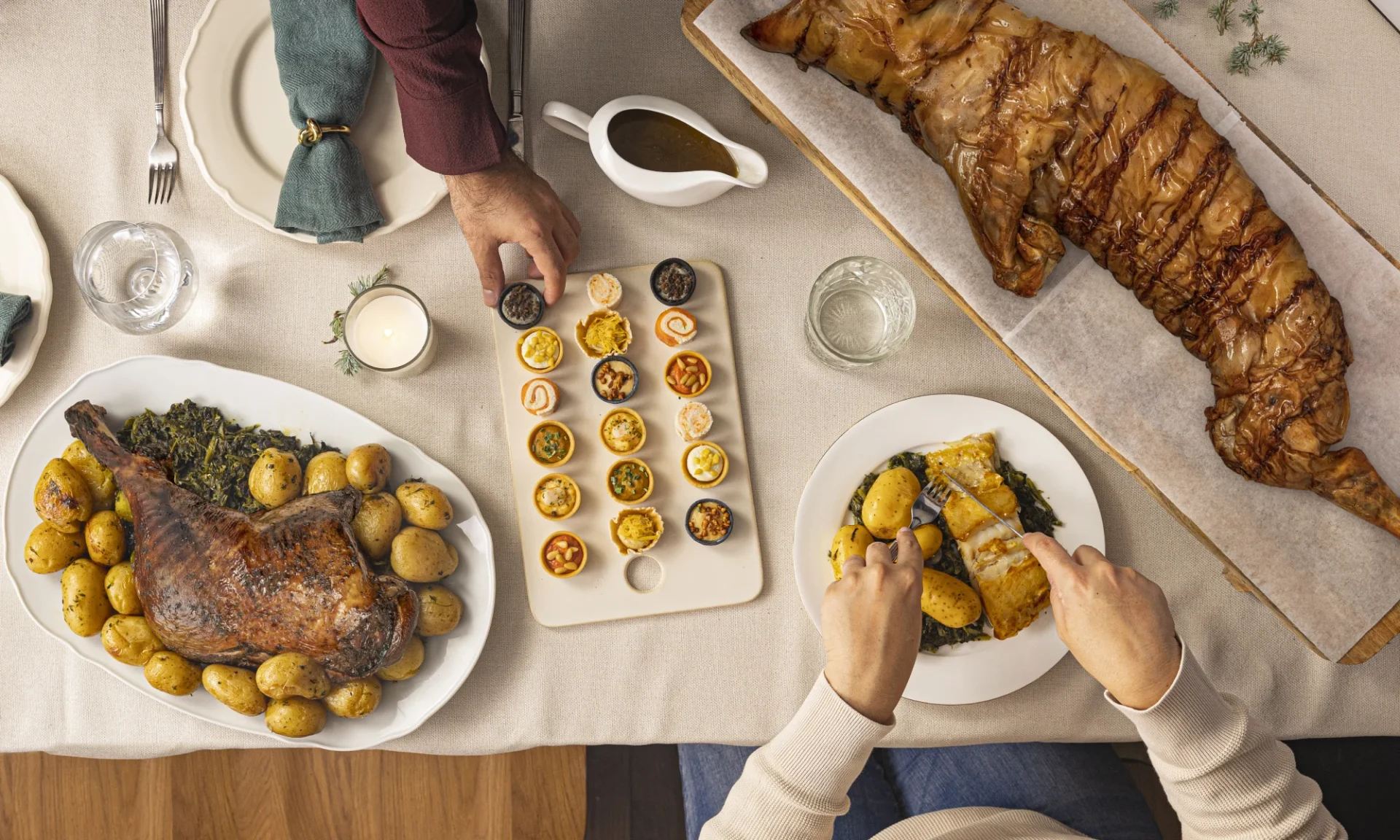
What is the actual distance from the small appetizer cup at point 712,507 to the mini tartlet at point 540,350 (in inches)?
16.0

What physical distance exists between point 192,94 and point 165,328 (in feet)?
1.56

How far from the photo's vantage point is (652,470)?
5.34ft

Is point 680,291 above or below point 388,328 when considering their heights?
above

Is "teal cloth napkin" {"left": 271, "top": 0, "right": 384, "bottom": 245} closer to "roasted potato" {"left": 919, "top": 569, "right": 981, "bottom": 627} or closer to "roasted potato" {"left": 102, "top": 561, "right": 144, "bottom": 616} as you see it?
"roasted potato" {"left": 102, "top": 561, "right": 144, "bottom": 616}

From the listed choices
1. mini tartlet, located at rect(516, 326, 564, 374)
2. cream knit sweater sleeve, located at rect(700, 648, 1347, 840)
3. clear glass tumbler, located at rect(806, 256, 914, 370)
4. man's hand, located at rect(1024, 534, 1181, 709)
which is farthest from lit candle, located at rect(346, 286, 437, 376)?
man's hand, located at rect(1024, 534, 1181, 709)

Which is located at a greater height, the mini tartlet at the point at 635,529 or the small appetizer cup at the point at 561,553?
the mini tartlet at the point at 635,529

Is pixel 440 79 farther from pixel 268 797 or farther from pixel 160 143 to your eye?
pixel 268 797

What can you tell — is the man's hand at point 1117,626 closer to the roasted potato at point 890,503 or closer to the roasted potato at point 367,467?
the roasted potato at point 890,503

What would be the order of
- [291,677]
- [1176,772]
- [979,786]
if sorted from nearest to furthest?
[1176,772] → [291,677] → [979,786]

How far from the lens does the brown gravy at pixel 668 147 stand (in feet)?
5.08

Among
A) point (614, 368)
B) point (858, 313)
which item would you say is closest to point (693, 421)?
point (614, 368)

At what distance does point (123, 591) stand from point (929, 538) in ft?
5.12

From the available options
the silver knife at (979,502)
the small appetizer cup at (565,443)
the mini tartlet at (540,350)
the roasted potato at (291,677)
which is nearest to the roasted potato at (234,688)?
the roasted potato at (291,677)

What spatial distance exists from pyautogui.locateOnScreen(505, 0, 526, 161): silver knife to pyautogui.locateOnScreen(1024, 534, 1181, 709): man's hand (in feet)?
4.30
